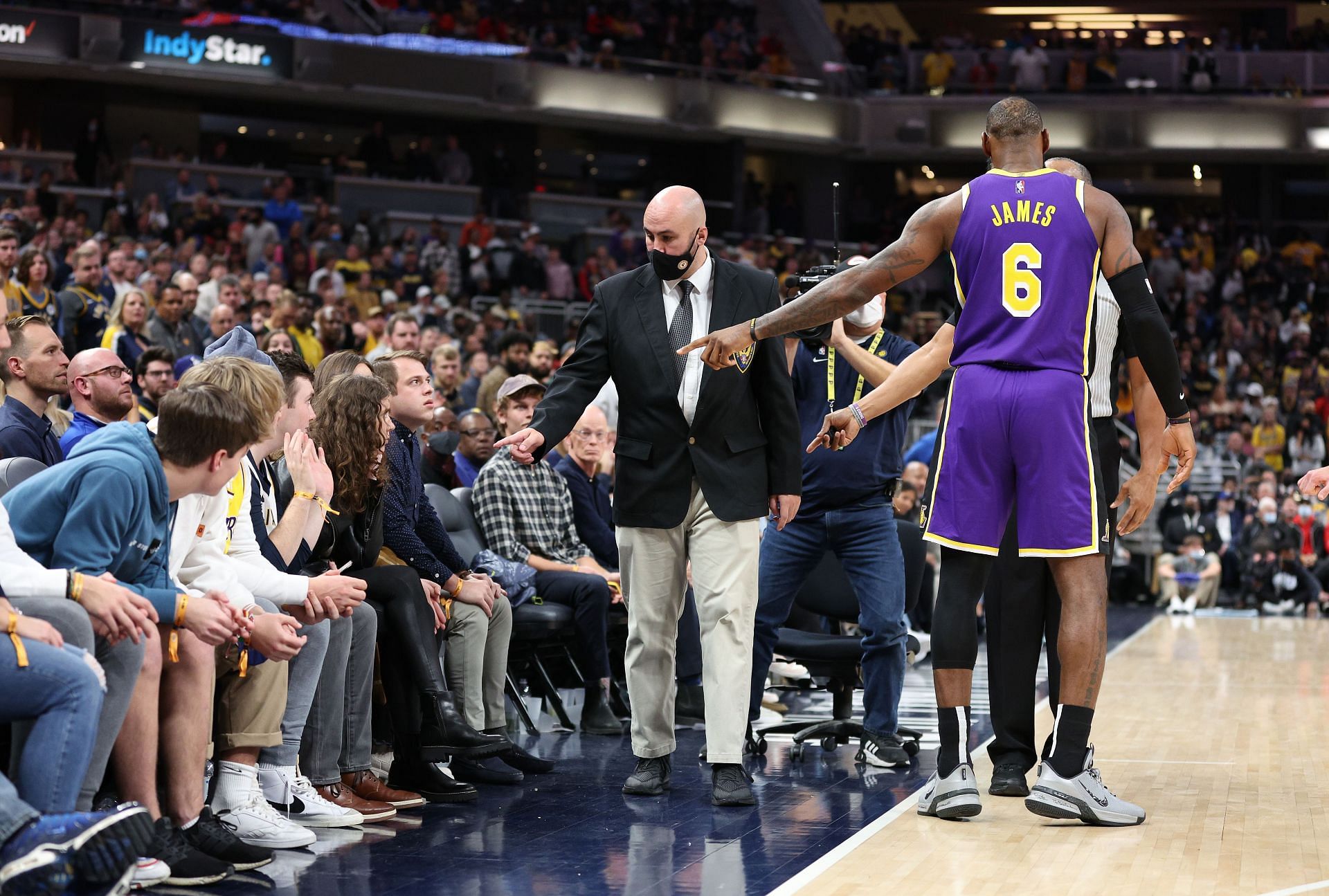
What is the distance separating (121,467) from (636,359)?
2.10 meters

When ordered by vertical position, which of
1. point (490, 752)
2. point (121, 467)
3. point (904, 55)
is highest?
point (904, 55)

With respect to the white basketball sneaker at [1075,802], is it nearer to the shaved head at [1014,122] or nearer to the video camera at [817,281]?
the video camera at [817,281]

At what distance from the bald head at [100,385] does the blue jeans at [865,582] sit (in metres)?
2.52

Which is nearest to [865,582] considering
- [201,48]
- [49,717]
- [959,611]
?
[959,611]

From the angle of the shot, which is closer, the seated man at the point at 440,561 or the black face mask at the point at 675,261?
the black face mask at the point at 675,261

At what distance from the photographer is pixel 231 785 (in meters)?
4.60

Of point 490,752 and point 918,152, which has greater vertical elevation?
point 918,152

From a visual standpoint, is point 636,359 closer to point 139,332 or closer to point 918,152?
point 139,332

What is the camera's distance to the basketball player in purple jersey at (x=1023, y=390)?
4.83 m

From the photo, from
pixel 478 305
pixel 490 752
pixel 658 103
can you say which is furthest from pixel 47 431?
pixel 658 103

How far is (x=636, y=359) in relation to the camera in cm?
557

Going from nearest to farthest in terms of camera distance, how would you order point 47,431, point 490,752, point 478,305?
point 490,752
point 47,431
point 478,305

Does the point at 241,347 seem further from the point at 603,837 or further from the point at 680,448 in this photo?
the point at 603,837

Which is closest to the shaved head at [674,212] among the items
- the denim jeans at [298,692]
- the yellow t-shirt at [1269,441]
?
the denim jeans at [298,692]
